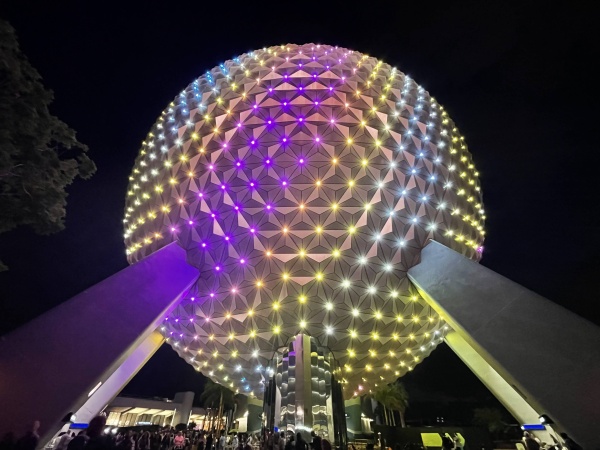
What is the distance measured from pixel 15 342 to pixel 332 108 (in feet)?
42.6

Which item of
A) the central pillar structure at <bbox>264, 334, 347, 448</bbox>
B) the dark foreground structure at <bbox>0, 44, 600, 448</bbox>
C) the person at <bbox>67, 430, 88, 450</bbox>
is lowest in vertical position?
the person at <bbox>67, 430, 88, 450</bbox>

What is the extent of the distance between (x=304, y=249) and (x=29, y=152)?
10.9 metres

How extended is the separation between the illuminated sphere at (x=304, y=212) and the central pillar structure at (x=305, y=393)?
52 cm

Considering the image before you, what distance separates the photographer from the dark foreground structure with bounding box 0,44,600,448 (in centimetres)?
1218

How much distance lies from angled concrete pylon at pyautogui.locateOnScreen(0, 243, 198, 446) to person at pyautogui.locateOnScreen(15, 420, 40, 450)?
8.4 inches

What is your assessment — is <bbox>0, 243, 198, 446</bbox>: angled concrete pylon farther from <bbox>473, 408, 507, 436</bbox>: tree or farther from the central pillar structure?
<bbox>473, 408, 507, 436</bbox>: tree

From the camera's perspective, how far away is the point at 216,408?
4066 centimetres

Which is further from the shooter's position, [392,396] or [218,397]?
[218,397]

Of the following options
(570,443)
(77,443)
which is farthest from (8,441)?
(570,443)

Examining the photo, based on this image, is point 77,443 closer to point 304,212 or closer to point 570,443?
point 304,212

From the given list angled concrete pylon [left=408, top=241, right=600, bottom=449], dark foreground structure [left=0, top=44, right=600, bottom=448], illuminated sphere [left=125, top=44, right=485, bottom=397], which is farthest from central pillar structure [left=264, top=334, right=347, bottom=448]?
angled concrete pylon [left=408, top=241, right=600, bottom=449]

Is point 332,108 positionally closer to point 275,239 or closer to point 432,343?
point 275,239

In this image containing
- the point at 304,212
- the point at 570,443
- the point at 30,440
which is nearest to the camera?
the point at 30,440

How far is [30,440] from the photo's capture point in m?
7.32
